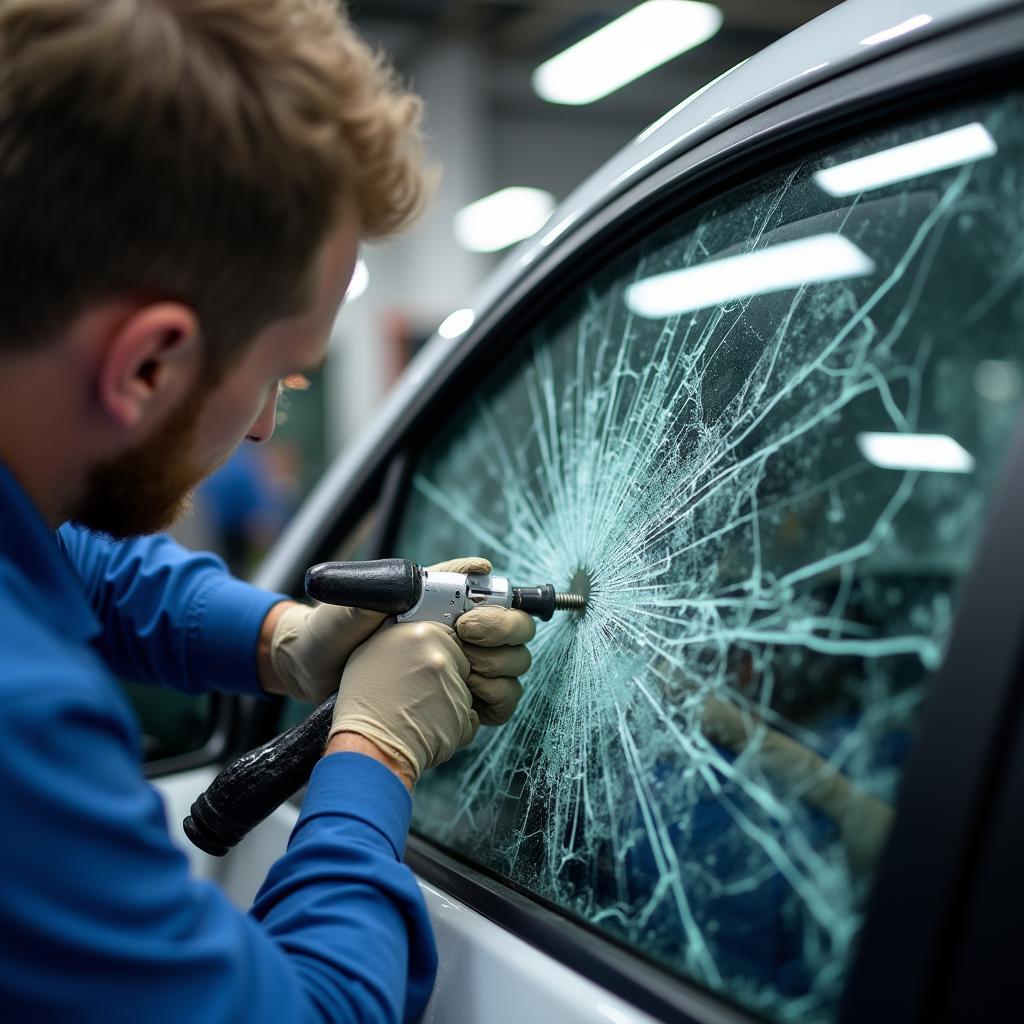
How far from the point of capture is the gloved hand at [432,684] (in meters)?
0.97

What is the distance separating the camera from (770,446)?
81 cm

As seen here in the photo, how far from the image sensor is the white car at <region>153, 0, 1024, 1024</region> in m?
0.60

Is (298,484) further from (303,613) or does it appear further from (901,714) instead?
(901,714)

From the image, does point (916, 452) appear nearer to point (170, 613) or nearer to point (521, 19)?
point (170, 613)

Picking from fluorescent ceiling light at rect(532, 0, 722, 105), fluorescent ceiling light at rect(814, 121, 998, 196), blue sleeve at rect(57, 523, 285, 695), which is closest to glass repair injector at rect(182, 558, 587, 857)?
blue sleeve at rect(57, 523, 285, 695)

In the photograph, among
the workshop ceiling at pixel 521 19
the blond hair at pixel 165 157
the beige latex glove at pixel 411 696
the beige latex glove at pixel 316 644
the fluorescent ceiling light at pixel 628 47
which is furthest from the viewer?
the workshop ceiling at pixel 521 19

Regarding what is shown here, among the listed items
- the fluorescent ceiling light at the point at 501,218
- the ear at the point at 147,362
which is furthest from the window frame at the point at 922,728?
the fluorescent ceiling light at the point at 501,218

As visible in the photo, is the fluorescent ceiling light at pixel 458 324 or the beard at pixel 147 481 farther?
the fluorescent ceiling light at pixel 458 324

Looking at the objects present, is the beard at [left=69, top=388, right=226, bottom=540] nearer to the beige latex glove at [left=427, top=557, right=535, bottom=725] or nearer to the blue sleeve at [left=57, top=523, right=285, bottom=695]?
the beige latex glove at [left=427, top=557, right=535, bottom=725]

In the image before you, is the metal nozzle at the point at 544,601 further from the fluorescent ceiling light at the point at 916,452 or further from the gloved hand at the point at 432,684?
the fluorescent ceiling light at the point at 916,452

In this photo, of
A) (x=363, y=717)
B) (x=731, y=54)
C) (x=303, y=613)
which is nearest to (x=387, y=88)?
(x=363, y=717)

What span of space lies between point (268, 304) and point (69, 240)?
0.15m

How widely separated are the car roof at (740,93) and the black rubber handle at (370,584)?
437 millimetres

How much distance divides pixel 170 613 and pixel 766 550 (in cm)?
91
